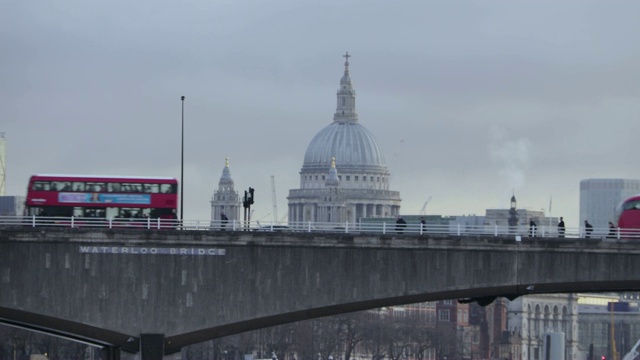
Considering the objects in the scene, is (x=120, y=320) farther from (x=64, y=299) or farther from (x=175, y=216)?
(x=175, y=216)

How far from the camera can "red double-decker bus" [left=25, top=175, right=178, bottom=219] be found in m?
124

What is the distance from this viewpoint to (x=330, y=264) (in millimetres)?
111125

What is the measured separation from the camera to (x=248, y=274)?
363ft

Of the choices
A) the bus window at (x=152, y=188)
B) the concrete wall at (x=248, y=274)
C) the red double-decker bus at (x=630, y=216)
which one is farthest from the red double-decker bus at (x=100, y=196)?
the red double-decker bus at (x=630, y=216)

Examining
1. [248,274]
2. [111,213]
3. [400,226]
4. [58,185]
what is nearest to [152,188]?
[111,213]

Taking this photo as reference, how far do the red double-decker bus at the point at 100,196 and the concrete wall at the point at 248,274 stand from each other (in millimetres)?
13954

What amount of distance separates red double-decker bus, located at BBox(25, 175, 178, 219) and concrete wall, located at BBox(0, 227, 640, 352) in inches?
549

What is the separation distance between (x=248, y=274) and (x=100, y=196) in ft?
54.8

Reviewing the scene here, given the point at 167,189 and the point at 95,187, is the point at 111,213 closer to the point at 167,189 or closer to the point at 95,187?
the point at 95,187

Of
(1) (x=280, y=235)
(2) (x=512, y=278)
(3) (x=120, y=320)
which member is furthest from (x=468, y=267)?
(3) (x=120, y=320)

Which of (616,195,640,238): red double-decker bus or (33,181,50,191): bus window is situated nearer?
(616,195,640,238): red double-decker bus

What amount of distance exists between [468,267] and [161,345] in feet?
53.4

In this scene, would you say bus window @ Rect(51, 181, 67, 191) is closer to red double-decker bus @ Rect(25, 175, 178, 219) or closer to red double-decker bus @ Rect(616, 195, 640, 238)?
red double-decker bus @ Rect(25, 175, 178, 219)

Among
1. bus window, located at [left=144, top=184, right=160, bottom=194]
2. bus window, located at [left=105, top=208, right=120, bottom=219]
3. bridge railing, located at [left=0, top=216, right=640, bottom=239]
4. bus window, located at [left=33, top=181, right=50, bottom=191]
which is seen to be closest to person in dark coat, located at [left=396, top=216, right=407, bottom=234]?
bridge railing, located at [left=0, top=216, right=640, bottom=239]
